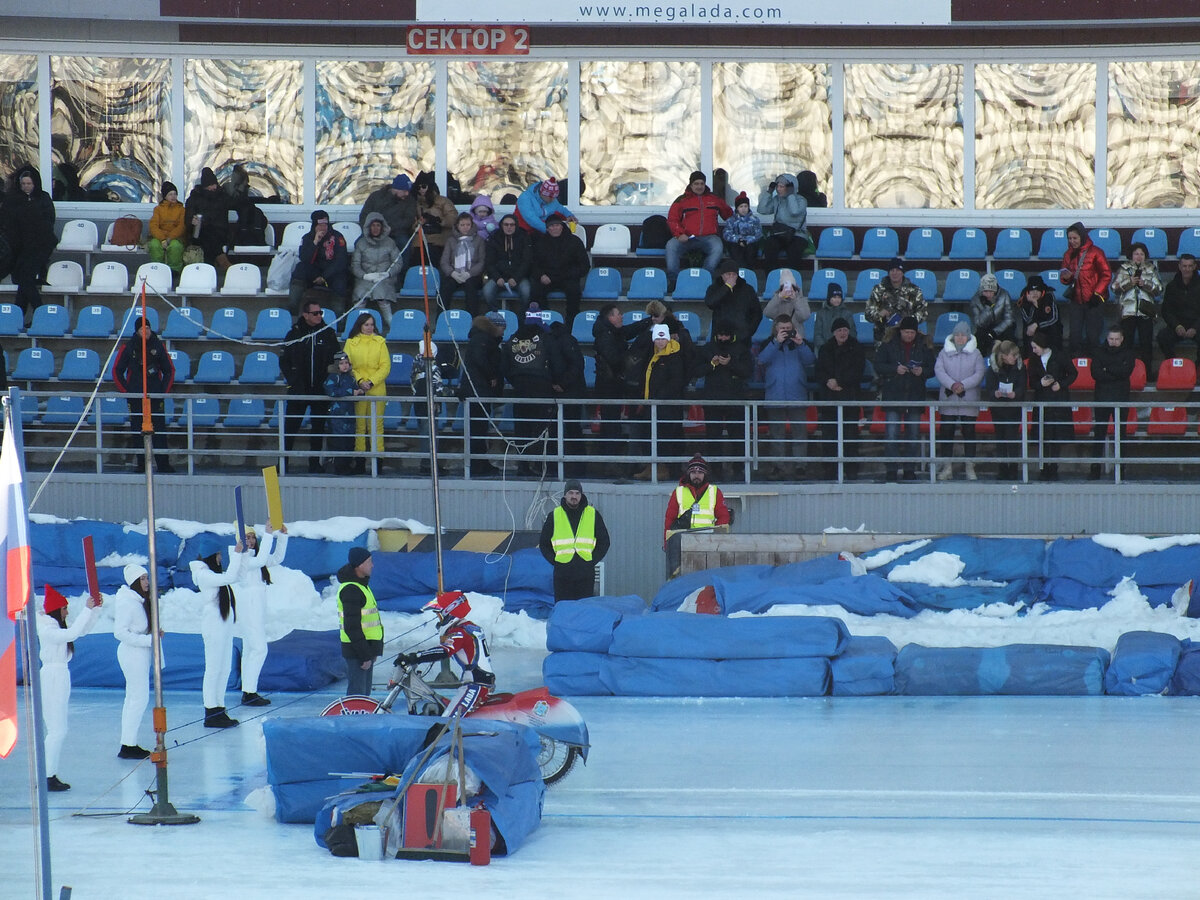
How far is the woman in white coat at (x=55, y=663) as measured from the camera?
377 inches

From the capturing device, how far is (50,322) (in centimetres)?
1877

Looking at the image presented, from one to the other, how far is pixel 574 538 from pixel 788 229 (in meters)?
6.74

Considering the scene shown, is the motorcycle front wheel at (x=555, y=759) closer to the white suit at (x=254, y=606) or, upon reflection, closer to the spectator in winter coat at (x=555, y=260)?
the white suit at (x=254, y=606)

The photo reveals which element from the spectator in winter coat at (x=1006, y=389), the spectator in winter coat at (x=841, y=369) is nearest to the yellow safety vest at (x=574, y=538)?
the spectator in winter coat at (x=841, y=369)

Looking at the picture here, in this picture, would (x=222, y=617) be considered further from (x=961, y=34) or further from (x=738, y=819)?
(x=961, y=34)

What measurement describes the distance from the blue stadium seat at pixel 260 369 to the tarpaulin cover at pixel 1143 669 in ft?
33.8

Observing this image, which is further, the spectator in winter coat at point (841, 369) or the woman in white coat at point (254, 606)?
the spectator in winter coat at point (841, 369)

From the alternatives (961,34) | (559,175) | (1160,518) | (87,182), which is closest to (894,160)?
(961,34)

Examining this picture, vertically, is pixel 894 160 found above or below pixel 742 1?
below

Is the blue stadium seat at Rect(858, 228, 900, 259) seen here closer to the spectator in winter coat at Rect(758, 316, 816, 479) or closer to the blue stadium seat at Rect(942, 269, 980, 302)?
the blue stadium seat at Rect(942, 269, 980, 302)

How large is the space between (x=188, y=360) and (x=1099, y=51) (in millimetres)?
12342

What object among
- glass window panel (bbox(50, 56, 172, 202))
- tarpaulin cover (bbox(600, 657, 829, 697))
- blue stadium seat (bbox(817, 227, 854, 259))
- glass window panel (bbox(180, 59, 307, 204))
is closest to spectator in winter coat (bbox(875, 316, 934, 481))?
blue stadium seat (bbox(817, 227, 854, 259))

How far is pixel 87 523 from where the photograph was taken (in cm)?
1597

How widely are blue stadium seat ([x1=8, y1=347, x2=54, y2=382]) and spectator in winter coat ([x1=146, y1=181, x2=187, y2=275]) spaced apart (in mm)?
2018
